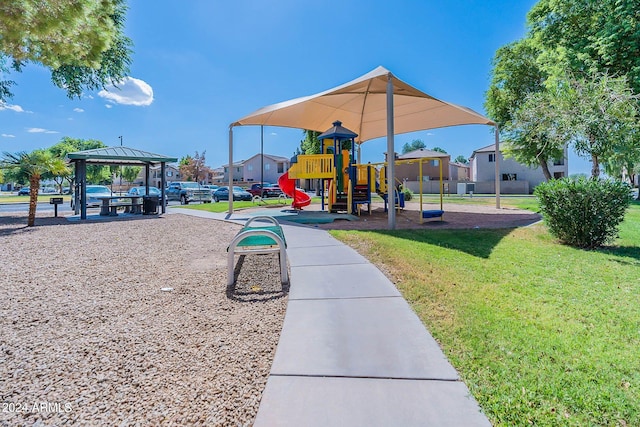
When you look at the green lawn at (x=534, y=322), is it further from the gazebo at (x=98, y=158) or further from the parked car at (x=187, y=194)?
the parked car at (x=187, y=194)

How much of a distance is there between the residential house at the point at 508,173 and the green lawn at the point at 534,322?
38964 mm

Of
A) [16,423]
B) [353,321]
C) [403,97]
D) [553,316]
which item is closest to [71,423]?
[16,423]

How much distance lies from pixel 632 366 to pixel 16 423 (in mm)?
4193

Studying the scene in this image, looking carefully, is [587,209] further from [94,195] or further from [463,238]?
[94,195]

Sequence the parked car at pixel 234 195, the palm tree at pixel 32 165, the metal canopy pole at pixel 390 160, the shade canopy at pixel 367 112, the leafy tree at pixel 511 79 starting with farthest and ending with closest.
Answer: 1. the parked car at pixel 234 195
2. the leafy tree at pixel 511 79
3. the shade canopy at pixel 367 112
4. the palm tree at pixel 32 165
5. the metal canopy pole at pixel 390 160

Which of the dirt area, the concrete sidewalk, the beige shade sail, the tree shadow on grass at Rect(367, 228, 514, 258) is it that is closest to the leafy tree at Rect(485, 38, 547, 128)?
the beige shade sail

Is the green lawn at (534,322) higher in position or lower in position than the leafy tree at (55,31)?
lower

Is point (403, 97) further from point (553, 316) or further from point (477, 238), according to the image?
point (553, 316)

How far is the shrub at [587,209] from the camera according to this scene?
6.66 m

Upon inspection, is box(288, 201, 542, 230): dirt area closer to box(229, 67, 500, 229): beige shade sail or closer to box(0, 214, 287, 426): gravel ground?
box(229, 67, 500, 229): beige shade sail

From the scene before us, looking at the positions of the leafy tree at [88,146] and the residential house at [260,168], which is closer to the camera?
the leafy tree at [88,146]

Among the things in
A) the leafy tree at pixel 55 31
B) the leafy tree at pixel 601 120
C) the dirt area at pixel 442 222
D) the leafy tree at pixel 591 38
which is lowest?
the dirt area at pixel 442 222

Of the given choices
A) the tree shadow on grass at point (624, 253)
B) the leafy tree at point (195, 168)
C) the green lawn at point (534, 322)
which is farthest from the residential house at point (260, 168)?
the green lawn at point (534, 322)

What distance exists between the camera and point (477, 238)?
7.82 metres
